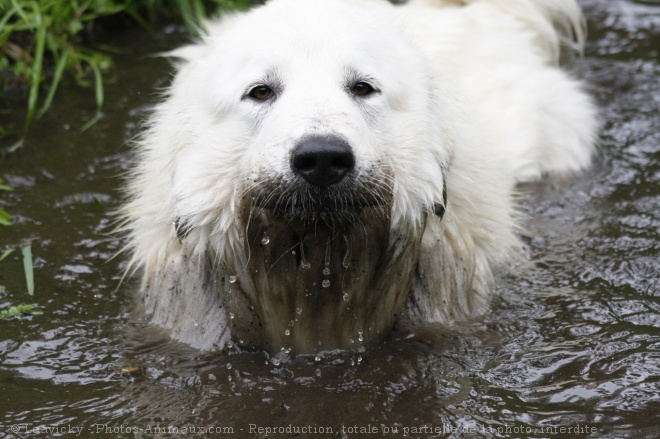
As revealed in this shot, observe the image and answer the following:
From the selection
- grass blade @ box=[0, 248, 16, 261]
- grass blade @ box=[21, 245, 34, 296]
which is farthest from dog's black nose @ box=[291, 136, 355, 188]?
grass blade @ box=[0, 248, 16, 261]

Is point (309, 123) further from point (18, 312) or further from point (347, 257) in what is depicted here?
→ point (18, 312)

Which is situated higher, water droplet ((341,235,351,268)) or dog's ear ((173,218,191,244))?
dog's ear ((173,218,191,244))

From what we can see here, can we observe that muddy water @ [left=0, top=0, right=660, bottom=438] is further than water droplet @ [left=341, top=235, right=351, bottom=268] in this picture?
No

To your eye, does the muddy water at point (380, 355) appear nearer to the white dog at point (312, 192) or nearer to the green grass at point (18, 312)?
the green grass at point (18, 312)

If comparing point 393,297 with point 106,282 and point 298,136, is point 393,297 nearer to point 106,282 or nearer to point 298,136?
point 298,136

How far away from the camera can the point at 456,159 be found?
450cm

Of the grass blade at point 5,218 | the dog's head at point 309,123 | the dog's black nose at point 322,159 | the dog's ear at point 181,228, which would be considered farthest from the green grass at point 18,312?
the dog's black nose at point 322,159

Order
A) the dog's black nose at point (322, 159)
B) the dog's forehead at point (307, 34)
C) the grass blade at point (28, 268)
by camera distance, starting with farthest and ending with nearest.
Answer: the grass blade at point (28, 268) < the dog's forehead at point (307, 34) < the dog's black nose at point (322, 159)

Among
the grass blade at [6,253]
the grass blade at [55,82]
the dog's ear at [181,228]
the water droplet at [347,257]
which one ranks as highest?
the dog's ear at [181,228]

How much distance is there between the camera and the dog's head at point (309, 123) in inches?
147

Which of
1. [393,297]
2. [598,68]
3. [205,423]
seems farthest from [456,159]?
[598,68]

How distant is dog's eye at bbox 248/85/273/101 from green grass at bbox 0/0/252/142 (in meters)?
2.46

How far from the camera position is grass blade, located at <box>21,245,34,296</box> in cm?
484

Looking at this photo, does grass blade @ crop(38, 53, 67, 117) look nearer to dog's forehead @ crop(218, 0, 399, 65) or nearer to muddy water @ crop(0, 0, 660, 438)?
muddy water @ crop(0, 0, 660, 438)
